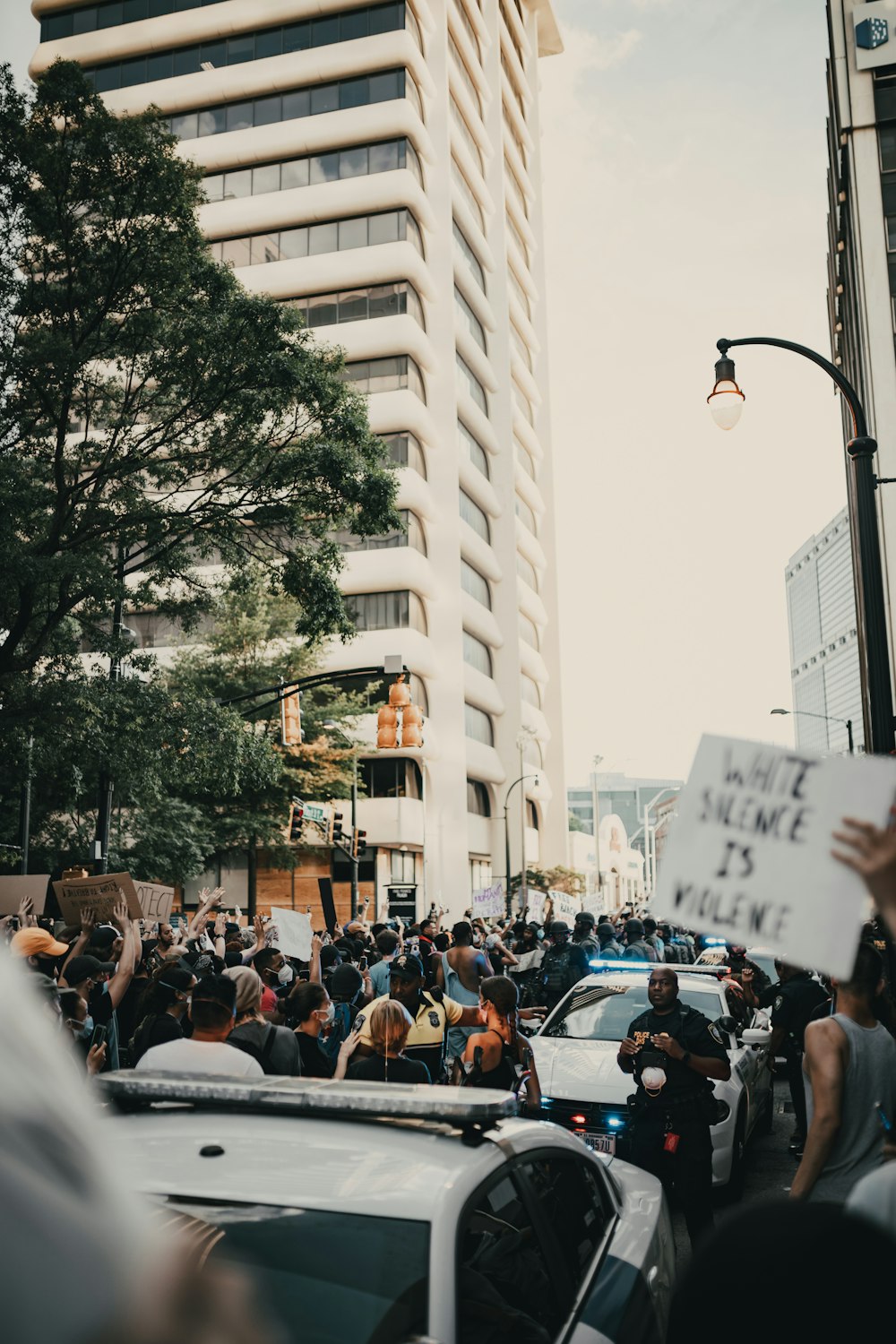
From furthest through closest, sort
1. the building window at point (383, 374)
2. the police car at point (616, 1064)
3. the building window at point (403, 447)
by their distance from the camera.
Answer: the building window at point (383, 374)
the building window at point (403, 447)
the police car at point (616, 1064)

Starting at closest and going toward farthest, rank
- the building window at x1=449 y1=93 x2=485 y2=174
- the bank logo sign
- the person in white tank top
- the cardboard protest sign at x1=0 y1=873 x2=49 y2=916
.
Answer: the person in white tank top
the cardboard protest sign at x1=0 y1=873 x2=49 y2=916
the bank logo sign
the building window at x1=449 y1=93 x2=485 y2=174

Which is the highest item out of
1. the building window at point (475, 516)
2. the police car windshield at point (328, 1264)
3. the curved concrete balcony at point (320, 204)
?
the curved concrete balcony at point (320, 204)

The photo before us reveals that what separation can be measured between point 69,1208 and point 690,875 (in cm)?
190

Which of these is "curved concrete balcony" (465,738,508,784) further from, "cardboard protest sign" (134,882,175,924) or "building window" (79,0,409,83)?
"cardboard protest sign" (134,882,175,924)

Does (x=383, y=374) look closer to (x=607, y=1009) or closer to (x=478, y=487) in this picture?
(x=478, y=487)

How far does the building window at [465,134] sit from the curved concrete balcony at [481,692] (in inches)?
1137

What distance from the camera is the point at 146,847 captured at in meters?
38.2

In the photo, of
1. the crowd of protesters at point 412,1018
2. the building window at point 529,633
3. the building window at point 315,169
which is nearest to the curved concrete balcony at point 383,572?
the building window at point 315,169

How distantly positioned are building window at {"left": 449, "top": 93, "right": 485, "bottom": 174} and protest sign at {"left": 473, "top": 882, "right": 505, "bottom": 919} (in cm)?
4771

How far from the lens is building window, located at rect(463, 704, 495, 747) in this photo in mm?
56375

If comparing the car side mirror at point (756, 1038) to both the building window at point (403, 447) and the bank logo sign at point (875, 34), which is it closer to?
the building window at point (403, 447)

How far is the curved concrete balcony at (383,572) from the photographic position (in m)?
48.2

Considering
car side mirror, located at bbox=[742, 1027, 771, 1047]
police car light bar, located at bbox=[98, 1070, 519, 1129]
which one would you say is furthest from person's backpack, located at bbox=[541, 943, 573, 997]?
police car light bar, located at bbox=[98, 1070, 519, 1129]

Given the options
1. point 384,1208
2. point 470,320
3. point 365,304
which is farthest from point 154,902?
point 470,320
